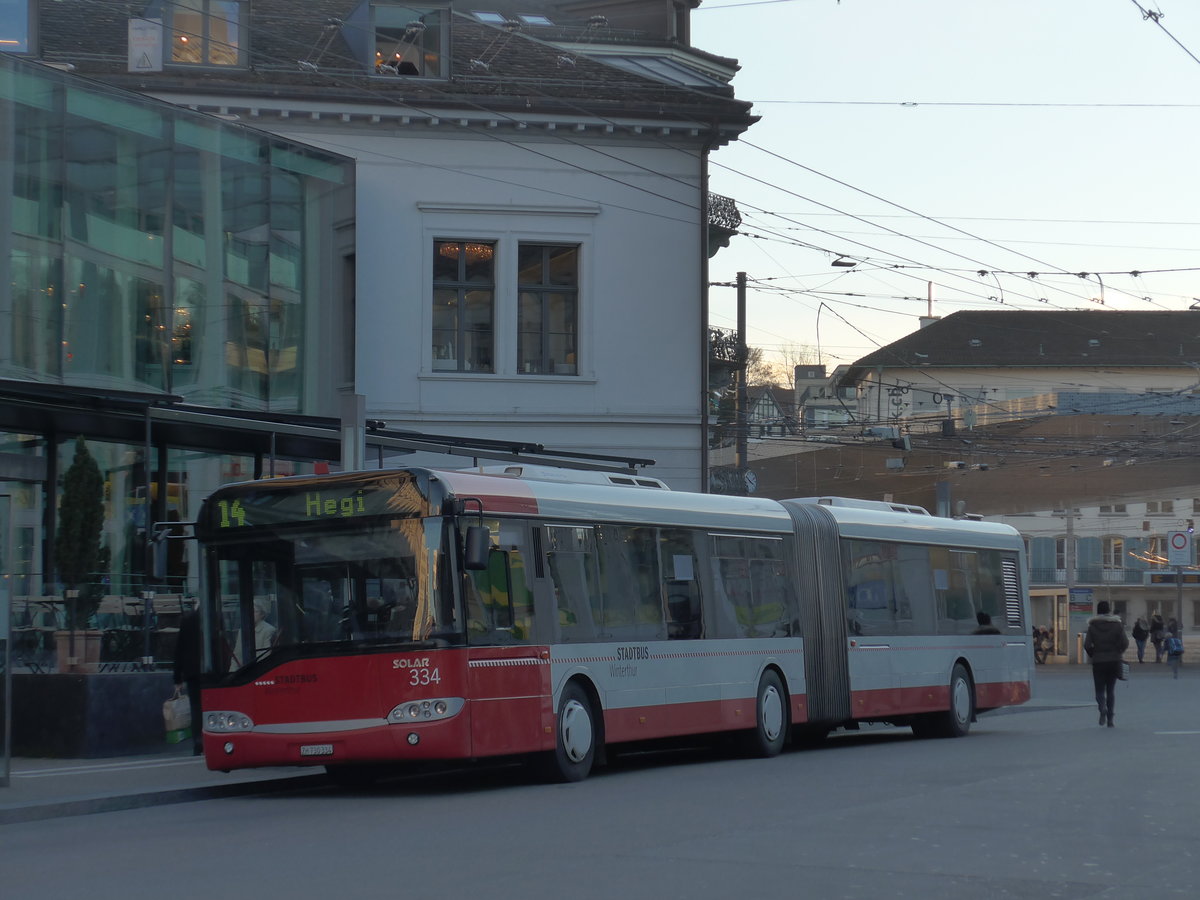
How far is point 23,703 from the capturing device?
17109mm

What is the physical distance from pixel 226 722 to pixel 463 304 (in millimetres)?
15348

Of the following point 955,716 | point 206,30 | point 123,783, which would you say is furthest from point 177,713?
point 206,30

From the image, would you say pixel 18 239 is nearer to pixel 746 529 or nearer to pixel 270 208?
pixel 270 208

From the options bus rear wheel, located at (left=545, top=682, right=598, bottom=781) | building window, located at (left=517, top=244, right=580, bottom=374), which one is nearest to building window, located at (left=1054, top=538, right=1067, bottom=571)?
building window, located at (left=517, top=244, right=580, bottom=374)

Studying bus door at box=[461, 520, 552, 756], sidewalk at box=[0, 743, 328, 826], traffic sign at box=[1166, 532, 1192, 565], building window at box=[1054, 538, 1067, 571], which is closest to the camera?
sidewalk at box=[0, 743, 328, 826]

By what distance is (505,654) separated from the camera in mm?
14016

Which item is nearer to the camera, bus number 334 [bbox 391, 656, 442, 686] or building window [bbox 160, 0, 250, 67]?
bus number 334 [bbox 391, 656, 442, 686]

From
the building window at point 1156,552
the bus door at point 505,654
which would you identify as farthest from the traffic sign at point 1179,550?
the building window at point 1156,552

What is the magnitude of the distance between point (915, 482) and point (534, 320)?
28107 mm

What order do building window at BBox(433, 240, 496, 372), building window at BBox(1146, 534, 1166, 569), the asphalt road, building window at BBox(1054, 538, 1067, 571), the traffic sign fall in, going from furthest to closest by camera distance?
building window at BBox(1054, 538, 1067, 571) < building window at BBox(1146, 534, 1166, 569) < the traffic sign < building window at BBox(433, 240, 496, 372) < the asphalt road

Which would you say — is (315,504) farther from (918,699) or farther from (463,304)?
(463,304)

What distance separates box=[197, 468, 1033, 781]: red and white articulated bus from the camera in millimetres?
13555

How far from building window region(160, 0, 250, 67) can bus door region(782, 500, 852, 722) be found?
13.0 metres

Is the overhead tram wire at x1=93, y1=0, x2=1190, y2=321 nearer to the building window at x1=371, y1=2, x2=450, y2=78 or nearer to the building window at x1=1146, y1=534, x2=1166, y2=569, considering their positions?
the building window at x1=371, y1=2, x2=450, y2=78
